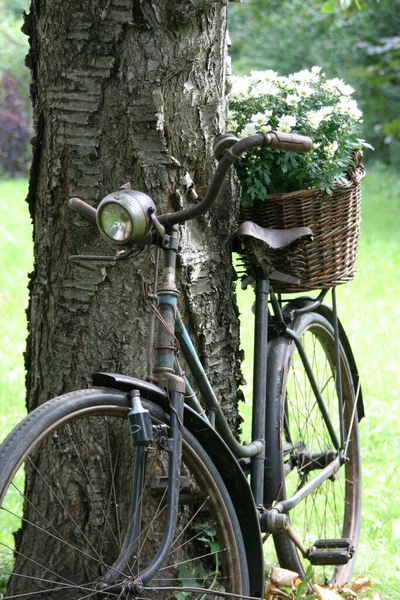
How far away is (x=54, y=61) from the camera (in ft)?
8.87

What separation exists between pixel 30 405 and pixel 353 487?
1.39 m

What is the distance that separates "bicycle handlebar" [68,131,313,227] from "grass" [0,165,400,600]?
178 cm

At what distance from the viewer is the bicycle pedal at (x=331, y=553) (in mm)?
3111

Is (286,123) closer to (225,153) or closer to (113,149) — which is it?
(113,149)

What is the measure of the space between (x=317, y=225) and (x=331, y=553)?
106 centimetres

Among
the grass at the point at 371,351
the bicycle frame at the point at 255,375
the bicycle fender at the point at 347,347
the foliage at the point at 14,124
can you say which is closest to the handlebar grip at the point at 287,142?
the bicycle frame at the point at 255,375

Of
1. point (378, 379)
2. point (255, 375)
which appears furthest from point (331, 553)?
point (378, 379)

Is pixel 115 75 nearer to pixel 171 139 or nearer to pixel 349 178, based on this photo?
pixel 171 139

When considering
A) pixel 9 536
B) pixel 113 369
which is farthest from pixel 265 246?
pixel 9 536

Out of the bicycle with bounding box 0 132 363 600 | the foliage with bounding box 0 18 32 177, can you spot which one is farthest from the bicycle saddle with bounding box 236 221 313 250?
the foliage with bounding box 0 18 32 177

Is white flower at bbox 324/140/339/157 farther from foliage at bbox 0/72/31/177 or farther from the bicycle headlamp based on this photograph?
foliage at bbox 0/72/31/177

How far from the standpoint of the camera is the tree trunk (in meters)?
2.65

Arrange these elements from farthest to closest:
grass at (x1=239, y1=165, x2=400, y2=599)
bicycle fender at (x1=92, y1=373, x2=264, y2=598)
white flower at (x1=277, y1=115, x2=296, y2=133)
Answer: grass at (x1=239, y1=165, x2=400, y2=599), white flower at (x1=277, y1=115, x2=296, y2=133), bicycle fender at (x1=92, y1=373, x2=264, y2=598)

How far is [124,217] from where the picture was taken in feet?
7.15
